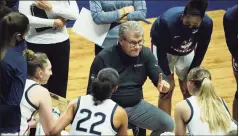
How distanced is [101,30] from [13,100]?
1.42 m

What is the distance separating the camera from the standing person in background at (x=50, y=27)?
4266mm

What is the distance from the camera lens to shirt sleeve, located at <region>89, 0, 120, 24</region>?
14.3 ft

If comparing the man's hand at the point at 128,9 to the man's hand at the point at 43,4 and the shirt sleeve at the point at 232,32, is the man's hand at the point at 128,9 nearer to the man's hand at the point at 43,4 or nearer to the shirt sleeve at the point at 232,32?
the man's hand at the point at 43,4

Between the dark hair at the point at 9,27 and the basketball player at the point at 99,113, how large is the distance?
58cm

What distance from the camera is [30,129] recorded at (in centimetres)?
382

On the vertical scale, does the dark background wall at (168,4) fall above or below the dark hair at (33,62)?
below

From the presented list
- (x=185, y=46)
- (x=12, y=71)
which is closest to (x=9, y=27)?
(x=12, y=71)

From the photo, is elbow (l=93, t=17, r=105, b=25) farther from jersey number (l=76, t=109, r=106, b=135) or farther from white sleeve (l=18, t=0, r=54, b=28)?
jersey number (l=76, t=109, r=106, b=135)

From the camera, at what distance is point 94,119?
320 centimetres

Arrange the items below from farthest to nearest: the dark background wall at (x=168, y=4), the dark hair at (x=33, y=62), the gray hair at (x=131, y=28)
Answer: the dark background wall at (x=168, y=4), the gray hair at (x=131, y=28), the dark hair at (x=33, y=62)

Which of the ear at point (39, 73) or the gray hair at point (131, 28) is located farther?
the gray hair at point (131, 28)

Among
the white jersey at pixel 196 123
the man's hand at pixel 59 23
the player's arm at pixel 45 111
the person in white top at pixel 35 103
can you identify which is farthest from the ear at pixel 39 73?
the white jersey at pixel 196 123

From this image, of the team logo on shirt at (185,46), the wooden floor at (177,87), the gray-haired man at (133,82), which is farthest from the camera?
the wooden floor at (177,87)

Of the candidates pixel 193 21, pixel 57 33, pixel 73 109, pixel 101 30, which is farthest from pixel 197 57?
pixel 73 109
